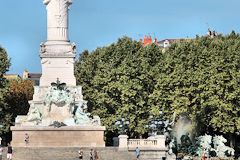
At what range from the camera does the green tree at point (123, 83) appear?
79.4 m

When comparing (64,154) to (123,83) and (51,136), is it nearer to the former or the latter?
(51,136)

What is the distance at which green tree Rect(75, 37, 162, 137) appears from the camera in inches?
3127

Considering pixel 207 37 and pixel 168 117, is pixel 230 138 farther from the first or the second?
pixel 207 37

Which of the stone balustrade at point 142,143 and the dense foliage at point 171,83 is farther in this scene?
the dense foliage at point 171,83

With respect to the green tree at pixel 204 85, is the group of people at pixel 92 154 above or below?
below

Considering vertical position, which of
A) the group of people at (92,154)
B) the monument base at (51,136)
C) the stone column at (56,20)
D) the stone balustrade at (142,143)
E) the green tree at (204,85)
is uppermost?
the stone column at (56,20)

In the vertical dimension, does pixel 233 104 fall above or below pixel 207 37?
below

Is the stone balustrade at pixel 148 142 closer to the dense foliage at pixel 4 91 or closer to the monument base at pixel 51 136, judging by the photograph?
the monument base at pixel 51 136

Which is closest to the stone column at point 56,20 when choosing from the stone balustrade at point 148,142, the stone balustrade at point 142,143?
the stone balustrade at point 148,142

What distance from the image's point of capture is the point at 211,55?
77.1 m

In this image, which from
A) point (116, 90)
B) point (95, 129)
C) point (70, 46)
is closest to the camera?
point (95, 129)

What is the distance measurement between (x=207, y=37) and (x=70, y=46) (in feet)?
59.2

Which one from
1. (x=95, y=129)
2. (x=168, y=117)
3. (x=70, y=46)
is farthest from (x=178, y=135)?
(x=70, y=46)

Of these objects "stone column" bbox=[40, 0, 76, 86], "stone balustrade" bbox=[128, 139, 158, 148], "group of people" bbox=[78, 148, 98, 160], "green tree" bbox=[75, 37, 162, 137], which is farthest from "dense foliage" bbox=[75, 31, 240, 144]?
"group of people" bbox=[78, 148, 98, 160]
